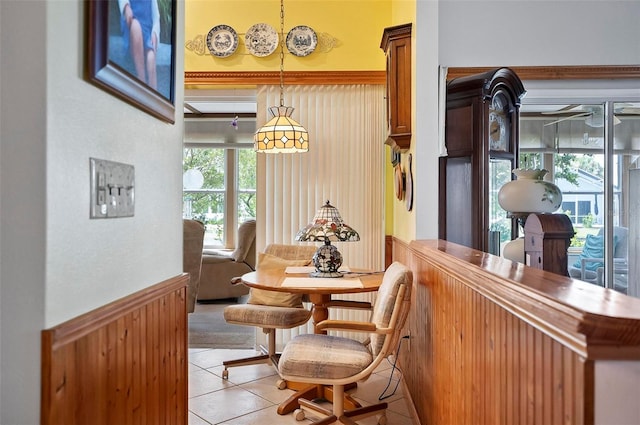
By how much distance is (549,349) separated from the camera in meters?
1.00

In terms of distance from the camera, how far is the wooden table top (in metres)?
2.87

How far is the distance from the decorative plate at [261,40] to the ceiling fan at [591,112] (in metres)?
2.41

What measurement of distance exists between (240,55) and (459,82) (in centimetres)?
197

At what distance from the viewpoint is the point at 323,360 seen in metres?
2.45

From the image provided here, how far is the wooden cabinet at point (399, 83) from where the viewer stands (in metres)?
3.30

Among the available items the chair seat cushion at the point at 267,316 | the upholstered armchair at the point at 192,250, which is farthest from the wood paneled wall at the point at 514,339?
the upholstered armchair at the point at 192,250

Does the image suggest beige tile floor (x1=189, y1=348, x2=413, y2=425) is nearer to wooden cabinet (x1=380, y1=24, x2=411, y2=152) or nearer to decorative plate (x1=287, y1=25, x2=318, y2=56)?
wooden cabinet (x1=380, y1=24, x2=411, y2=152)

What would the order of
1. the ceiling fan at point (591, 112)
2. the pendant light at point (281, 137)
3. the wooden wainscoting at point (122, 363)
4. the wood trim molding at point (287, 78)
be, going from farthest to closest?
1. the wood trim molding at point (287, 78)
2. the ceiling fan at point (591, 112)
3. the pendant light at point (281, 137)
4. the wooden wainscoting at point (122, 363)

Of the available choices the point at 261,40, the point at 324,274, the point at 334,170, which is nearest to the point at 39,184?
the point at 324,274

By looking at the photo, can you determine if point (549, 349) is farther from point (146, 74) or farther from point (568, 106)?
point (568, 106)

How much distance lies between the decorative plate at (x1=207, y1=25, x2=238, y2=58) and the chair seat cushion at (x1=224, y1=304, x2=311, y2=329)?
217 centimetres

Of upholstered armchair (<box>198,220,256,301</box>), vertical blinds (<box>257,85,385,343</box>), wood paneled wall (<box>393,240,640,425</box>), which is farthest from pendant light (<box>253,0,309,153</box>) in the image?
upholstered armchair (<box>198,220,256,301</box>)

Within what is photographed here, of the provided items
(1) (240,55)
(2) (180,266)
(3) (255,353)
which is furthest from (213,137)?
(2) (180,266)

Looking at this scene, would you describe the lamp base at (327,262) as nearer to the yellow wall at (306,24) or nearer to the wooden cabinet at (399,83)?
the wooden cabinet at (399,83)
